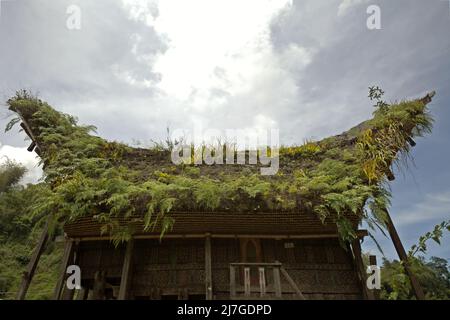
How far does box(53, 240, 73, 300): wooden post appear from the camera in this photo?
Answer: 8.79m

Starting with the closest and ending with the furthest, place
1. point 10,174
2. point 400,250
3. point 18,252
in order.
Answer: point 400,250, point 18,252, point 10,174

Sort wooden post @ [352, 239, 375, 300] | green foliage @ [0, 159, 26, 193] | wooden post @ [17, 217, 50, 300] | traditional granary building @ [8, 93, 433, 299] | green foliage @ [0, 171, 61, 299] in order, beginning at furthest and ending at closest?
1. green foliage @ [0, 159, 26, 193]
2. green foliage @ [0, 171, 61, 299]
3. wooden post @ [352, 239, 375, 300]
4. wooden post @ [17, 217, 50, 300]
5. traditional granary building @ [8, 93, 433, 299]

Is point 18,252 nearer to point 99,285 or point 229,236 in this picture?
point 99,285

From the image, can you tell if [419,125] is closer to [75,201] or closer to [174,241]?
[174,241]

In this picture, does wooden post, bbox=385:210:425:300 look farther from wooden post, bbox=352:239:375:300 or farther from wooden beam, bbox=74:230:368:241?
wooden beam, bbox=74:230:368:241

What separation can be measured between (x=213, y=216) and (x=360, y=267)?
14.7 ft

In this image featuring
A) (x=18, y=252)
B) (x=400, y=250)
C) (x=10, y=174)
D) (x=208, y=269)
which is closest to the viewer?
(x=400, y=250)

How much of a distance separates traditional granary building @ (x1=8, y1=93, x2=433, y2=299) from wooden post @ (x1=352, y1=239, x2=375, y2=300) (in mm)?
29

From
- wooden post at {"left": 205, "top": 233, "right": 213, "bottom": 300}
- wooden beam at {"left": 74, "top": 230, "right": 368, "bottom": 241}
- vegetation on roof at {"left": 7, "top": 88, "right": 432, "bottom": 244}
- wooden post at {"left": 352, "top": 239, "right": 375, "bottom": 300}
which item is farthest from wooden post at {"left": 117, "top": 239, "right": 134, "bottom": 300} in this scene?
wooden post at {"left": 352, "top": 239, "right": 375, "bottom": 300}

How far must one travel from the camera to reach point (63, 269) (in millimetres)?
9297

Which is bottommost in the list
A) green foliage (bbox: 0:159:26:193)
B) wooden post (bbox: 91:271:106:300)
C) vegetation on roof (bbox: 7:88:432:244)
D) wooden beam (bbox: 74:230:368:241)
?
wooden post (bbox: 91:271:106:300)

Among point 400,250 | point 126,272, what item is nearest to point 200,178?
point 126,272

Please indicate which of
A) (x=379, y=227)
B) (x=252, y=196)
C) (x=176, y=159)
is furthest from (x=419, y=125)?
(x=176, y=159)
